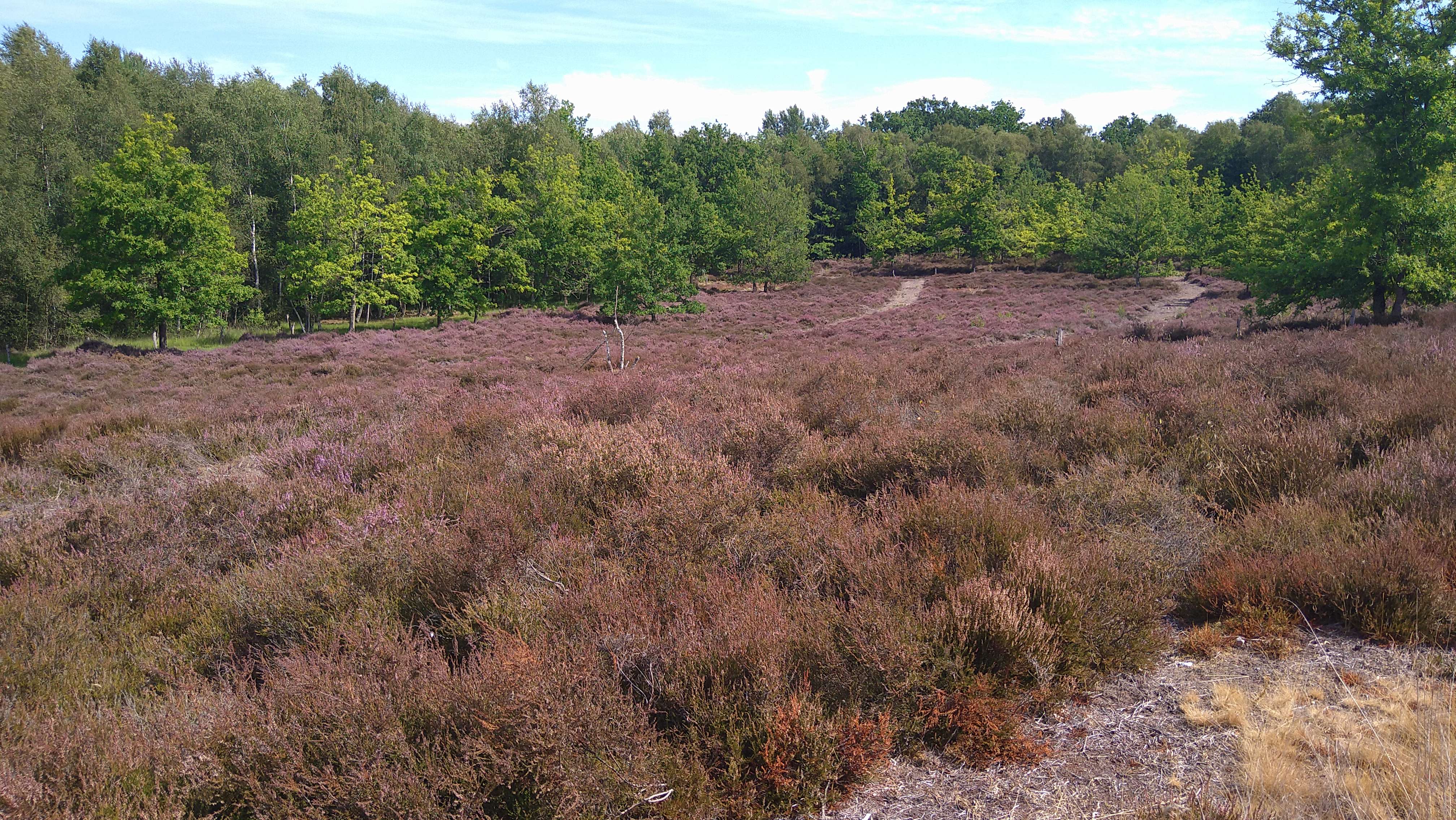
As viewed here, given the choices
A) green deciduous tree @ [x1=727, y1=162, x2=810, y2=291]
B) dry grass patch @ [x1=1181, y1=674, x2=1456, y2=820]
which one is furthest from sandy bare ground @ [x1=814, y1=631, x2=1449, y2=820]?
green deciduous tree @ [x1=727, y1=162, x2=810, y2=291]

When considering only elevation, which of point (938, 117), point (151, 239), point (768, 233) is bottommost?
point (151, 239)

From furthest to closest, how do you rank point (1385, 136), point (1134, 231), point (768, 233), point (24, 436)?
point (768, 233) < point (1134, 231) < point (1385, 136) < point (24, 436)

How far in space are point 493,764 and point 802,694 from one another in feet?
4.17

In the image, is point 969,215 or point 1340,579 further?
point 969,215

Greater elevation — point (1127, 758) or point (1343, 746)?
point (1343, 746)

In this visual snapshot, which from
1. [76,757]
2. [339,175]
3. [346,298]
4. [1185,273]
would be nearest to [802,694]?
[76,757]

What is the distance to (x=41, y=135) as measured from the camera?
3294 centimetres

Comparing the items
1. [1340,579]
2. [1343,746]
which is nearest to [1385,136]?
[1340,579]

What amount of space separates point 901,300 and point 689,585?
4022cm

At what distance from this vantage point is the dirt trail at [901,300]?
109 ft

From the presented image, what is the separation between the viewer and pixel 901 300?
42.0m

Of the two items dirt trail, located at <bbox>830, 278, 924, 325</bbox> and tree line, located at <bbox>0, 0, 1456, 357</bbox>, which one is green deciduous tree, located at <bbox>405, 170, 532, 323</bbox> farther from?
dirt trail, located at <bbox>830, 278, 924, 325</bbox>

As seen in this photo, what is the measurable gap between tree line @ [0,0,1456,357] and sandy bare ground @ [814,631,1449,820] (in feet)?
47.6

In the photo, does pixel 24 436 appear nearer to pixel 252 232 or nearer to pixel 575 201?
pixel 252 232
